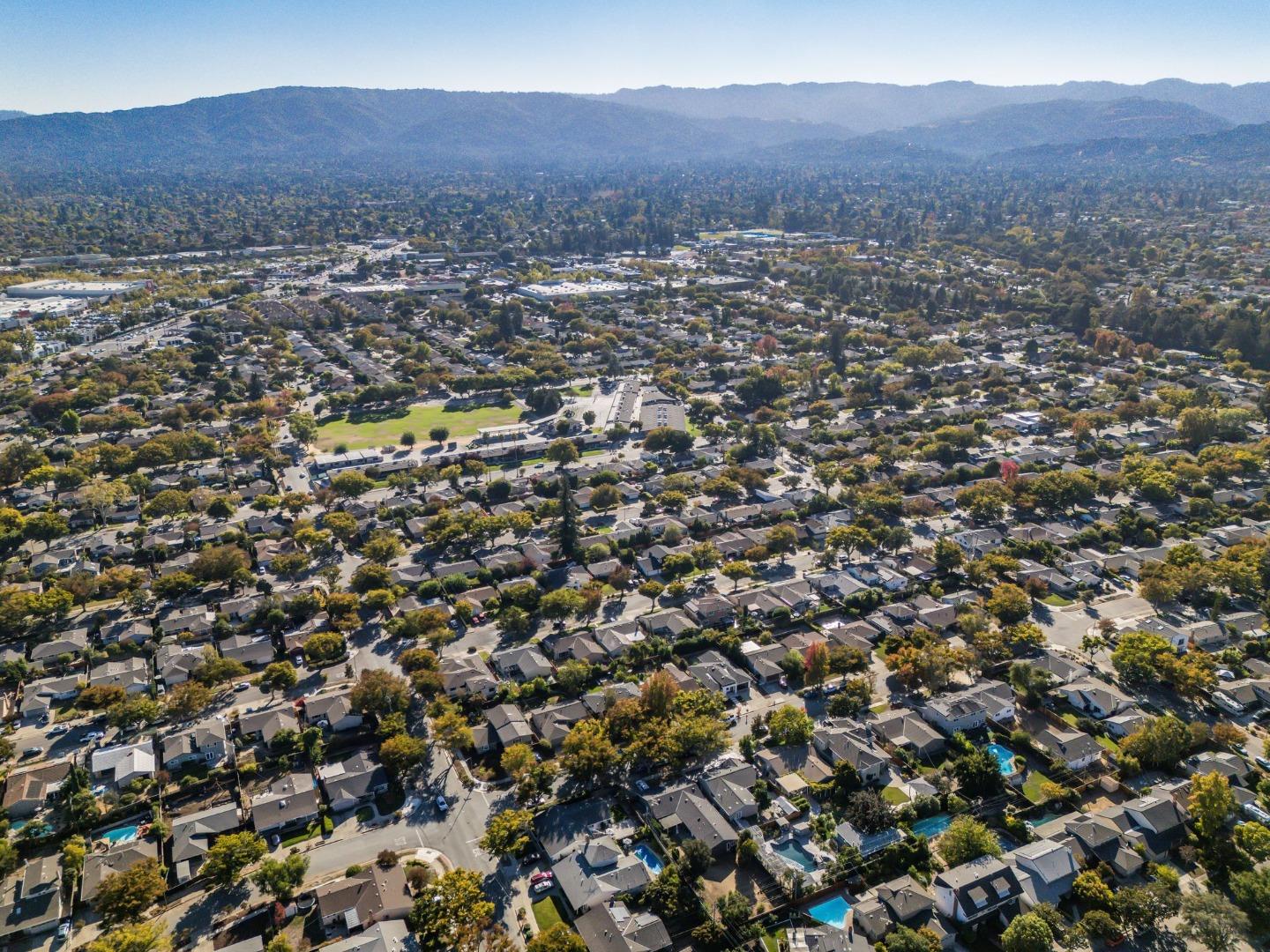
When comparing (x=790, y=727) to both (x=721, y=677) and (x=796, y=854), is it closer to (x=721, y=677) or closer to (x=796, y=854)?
(x=721, y=677)

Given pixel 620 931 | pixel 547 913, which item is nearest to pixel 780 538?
pixel 547 913

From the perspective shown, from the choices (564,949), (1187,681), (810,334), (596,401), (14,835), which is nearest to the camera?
(564,949)

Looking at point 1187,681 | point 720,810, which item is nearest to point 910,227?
A: point 1187,681

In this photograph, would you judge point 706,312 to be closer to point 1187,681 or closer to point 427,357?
point 427,357

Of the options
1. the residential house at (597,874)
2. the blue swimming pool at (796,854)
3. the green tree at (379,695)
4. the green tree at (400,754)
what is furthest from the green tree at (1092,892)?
the green tree at (379,695)

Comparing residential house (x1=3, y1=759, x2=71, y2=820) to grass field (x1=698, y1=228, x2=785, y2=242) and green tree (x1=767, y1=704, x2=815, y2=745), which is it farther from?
grass field (x1=698, y1=228, x2=785, y2=242)

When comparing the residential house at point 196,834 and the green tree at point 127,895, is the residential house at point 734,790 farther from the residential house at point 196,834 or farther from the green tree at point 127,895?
the green tree at point 127,895

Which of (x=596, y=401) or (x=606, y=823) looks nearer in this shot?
(x=606, y=823)
